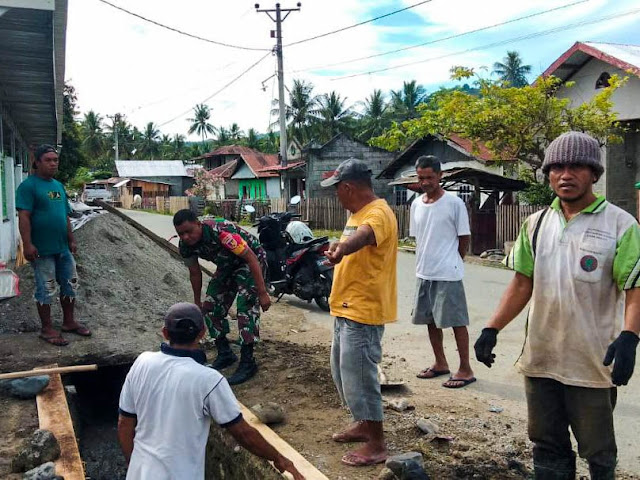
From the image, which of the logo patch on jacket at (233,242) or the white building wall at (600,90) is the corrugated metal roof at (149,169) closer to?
the white building wall at (600,90)

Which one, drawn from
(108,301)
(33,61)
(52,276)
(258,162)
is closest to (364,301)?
(52,276)

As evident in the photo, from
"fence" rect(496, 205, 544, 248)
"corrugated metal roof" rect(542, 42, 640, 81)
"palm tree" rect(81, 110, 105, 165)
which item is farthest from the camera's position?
"palm tree" rect(81, 110, 105, 165)

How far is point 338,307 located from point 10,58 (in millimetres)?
5549

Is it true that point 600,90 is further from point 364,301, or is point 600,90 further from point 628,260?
point 628,260

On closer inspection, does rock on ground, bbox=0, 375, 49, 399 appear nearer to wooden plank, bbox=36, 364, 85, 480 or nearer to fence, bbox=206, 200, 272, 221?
wooden plank, bbox=36, 364, 85, 480

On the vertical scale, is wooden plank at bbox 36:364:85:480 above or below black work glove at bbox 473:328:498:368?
below

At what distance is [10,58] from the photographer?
6980mm

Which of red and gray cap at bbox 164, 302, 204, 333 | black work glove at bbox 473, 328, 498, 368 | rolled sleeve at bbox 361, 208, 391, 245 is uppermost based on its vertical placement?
rolled sleeve at bbox 361, 208, 391, 245

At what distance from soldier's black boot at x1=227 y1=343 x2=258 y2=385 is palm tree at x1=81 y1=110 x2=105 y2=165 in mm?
74664

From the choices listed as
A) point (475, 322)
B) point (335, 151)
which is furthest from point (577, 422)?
point (335, 151)

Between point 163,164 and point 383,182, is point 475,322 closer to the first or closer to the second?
point 383,182

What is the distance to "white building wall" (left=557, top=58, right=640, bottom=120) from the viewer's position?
55.2 feet

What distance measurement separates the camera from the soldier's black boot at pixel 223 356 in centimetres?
547

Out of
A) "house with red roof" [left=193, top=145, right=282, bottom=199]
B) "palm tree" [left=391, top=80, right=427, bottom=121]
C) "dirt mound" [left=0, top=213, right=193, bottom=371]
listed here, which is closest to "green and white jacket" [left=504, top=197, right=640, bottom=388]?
"dirt mound" [left=0, top=213, right=193, bottom=371]
